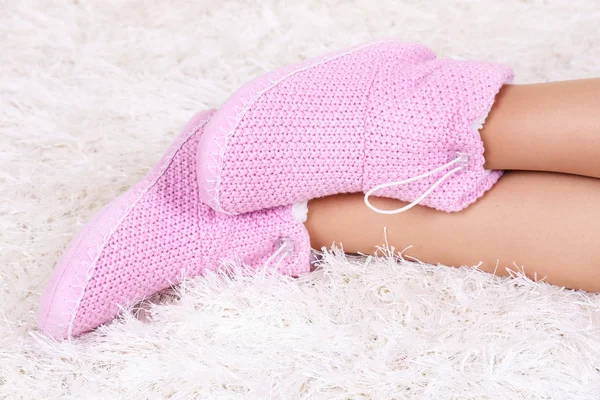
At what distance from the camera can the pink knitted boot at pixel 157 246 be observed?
733 mm

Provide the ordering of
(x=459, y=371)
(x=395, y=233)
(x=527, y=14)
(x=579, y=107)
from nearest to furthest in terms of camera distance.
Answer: (x=459, y=371), (x=579, y=107), (x=395, y=233), (x=527, y=14)

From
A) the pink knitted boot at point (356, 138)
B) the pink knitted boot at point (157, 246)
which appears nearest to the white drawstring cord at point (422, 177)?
the pink knitted boot at point (356, 138)

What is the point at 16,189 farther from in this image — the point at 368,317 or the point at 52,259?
the point at 368,317

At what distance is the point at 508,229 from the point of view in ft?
2.51

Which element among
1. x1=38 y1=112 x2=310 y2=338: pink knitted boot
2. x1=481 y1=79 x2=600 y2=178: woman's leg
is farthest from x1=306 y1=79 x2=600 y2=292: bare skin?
x1=38 y1=112 x2=310 y2=338: pink knitted boot

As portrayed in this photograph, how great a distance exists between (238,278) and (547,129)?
42cm

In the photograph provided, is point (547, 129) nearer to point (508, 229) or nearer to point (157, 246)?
point (508, 229)

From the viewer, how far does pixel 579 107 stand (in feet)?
2.32

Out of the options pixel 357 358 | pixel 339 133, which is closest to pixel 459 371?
pixel 357 358

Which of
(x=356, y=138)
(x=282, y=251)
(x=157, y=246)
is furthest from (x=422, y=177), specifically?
(x=157, y=246)

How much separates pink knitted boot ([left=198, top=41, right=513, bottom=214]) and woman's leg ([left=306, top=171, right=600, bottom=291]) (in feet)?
0.11

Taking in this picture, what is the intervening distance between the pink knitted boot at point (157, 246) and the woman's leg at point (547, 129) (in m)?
0.28

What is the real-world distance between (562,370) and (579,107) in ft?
0.99

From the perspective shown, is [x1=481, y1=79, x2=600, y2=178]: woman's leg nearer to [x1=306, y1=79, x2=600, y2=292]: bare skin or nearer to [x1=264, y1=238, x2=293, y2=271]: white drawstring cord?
[x1=306, y1=79, x2=600, y2=292]: bare skin
